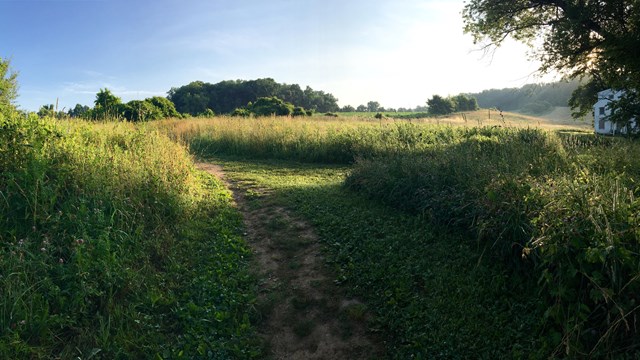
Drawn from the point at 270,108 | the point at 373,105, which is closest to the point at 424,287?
the point at 270,108

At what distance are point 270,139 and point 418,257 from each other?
1150 cm

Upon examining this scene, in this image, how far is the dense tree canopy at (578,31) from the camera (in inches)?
392

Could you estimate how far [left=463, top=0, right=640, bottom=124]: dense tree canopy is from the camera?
392 inches

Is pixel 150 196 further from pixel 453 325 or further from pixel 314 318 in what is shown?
pixel 453 325

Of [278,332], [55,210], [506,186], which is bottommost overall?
[278,332]

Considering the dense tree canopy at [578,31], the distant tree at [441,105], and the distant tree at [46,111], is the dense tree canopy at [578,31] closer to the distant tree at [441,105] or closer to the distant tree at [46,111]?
the distant tree at [46,111]

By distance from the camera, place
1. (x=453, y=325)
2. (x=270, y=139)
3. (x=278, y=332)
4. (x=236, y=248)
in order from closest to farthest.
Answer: (x=453, y=325), (x=278, y=332), (x=236, y=248), (x=270, y=139)

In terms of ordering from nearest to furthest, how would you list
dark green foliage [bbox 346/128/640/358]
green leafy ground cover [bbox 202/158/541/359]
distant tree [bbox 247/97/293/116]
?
dark green foliage [bbox 346/128/640/358] → green leafy ground cover [bbox 202/158/541/359] → distant tree [bbox 247/97/293/116]

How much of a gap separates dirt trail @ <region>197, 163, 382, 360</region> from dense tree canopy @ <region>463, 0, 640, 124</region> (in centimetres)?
800

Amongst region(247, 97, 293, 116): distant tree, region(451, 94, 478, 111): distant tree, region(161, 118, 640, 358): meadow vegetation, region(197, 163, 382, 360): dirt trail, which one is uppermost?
region(451, 94, 478, 111): distant tree

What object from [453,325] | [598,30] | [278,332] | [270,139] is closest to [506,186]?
[453,325]

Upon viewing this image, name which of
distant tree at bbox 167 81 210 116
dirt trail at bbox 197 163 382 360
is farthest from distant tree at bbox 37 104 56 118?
distant tree at bbox 167 81 210 116

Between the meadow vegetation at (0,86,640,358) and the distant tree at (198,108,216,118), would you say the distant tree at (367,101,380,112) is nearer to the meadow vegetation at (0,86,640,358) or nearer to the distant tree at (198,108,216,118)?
the distant tree at (198,108,216,118)

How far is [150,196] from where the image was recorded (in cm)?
638
